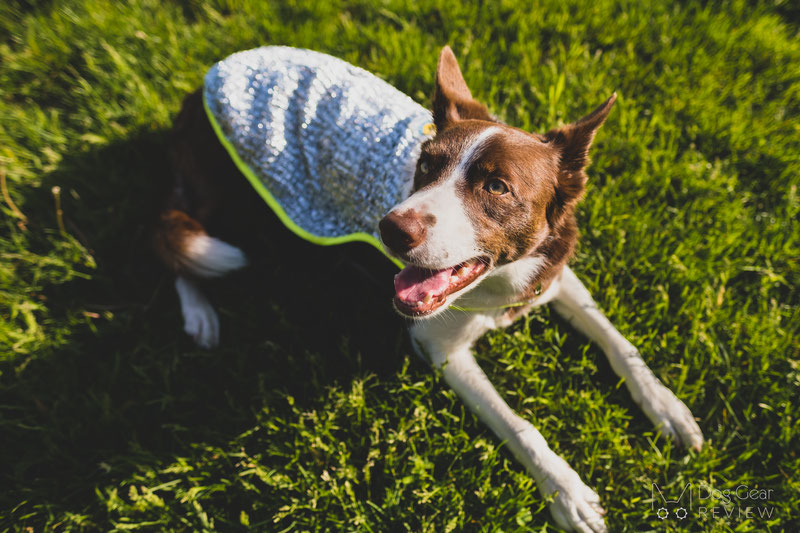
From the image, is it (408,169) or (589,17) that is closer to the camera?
(408,169)

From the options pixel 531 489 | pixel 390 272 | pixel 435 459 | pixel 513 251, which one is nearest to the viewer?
pixel 513 251

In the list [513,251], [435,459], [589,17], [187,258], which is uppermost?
[589,17]

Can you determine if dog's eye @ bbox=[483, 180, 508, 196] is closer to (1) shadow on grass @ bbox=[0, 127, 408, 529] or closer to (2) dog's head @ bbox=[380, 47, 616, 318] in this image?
(2) dog's head @ bbox=[380, 47, 616, 318]

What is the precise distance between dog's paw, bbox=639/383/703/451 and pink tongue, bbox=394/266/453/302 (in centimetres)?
131

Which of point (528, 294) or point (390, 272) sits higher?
point (528, 294)

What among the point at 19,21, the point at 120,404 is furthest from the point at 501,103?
the point at 19,21

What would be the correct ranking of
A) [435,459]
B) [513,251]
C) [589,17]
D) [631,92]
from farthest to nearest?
[589,17] → [631,92] → [435,459] → [513,251]

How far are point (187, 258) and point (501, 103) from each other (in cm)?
241

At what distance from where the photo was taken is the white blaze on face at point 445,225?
1.88 metres

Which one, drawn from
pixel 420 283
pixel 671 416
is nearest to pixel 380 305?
pixel 420 283

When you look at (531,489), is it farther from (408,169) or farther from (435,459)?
(408,169)

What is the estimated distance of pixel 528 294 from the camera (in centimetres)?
238

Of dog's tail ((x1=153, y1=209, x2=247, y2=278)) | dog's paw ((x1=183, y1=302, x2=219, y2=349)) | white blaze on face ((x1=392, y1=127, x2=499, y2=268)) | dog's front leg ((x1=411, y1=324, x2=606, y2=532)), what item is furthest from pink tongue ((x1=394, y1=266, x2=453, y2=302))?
dog's paw ((x1=183, y1=302, x2=219, y2=349))

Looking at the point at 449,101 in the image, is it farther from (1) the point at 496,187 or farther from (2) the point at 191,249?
(2) the point at 191,249
